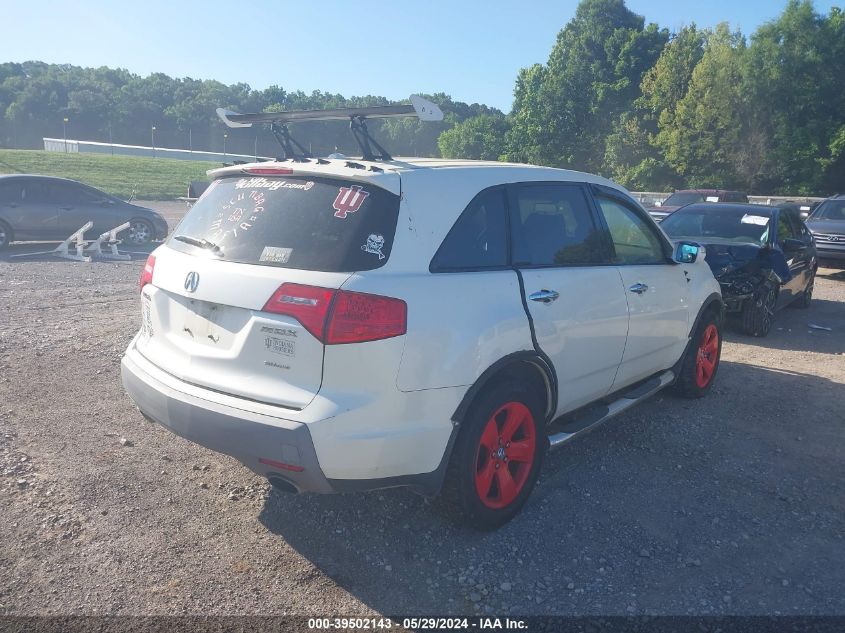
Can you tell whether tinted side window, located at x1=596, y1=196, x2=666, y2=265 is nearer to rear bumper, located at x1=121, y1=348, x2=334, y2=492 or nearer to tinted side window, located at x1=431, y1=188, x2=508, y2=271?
tinted side window, located at x1=431, y1=188, x2=508, y2=271

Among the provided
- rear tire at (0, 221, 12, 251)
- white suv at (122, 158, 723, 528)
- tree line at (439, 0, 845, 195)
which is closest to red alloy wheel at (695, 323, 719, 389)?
white suv at (122, 158, 723, 528)

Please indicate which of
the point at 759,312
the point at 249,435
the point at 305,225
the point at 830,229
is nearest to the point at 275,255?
the point at 305,225

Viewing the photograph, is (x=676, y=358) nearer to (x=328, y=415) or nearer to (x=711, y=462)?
(x=711, y=462)

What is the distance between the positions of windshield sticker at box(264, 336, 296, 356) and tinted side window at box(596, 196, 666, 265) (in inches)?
96.3

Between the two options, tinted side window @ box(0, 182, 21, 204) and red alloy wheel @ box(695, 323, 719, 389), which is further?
tinted side window @ box(0, 182, 21, 204)

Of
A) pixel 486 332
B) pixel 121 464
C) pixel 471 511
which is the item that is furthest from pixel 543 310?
pixel 121 464

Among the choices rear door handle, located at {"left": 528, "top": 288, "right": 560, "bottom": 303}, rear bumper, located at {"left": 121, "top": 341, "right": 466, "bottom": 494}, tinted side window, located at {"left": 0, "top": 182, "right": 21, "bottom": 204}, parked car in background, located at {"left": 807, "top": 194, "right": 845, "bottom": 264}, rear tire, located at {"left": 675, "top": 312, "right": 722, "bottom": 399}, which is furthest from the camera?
parked car in background, located at {"left": 807, "top": 194, "right": 845, "bottom": 264}

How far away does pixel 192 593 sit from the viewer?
3.00 metres

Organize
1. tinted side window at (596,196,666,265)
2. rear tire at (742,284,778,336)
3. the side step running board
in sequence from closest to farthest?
the side step running board → tinted side window at (596,196,666,265) → rear tire at (742,284,778,336)

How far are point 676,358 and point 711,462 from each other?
1.01 meters

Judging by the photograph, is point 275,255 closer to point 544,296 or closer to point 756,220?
point 544,296

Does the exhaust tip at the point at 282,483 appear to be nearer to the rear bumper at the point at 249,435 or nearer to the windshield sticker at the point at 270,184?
the rear bumper at the point at 249,435

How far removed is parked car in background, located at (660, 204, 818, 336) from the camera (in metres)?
8.09

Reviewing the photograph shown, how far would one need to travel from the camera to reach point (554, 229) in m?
4.05
